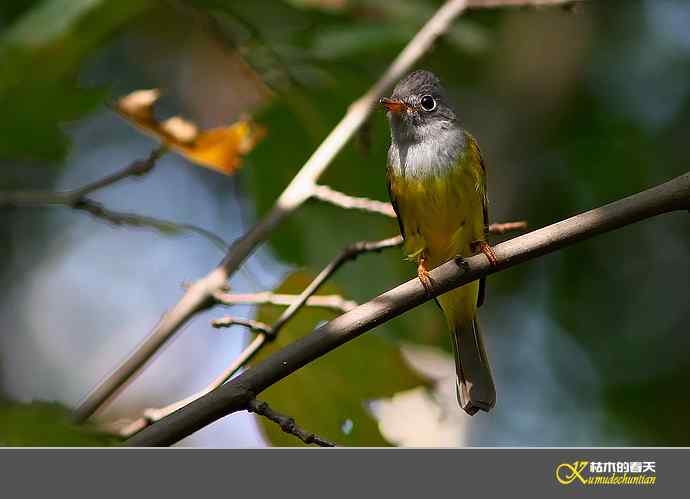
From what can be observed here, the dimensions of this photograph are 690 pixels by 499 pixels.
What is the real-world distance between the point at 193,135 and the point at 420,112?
1071mm

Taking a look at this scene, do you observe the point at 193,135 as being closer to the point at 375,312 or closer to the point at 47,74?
the point at 47,74

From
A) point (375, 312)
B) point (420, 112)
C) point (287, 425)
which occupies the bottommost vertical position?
point (287, 425)

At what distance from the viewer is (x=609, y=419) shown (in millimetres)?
5617

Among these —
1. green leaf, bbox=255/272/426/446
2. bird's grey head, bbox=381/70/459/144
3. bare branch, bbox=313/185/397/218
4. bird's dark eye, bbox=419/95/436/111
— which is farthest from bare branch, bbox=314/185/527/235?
bird's dark eye, bbox=419/95/436/111

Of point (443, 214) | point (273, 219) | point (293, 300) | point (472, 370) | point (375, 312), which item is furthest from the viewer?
point (472, 370)

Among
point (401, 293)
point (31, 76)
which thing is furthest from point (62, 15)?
point (401, 293)

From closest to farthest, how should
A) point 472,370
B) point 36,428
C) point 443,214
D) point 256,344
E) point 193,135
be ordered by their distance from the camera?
1. point 36,428
2. point 256,344
3. point 193,135
4. point 443,214
5. point 472,370

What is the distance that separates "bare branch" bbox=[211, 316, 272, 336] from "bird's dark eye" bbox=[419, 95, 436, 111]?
137 cm

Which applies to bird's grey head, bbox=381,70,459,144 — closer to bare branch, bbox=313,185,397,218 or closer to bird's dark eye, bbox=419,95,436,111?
bird's dark eye, bbox=419,95,436,111

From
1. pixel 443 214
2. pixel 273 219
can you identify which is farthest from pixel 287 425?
pixel 443 214

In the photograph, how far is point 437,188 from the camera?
3002mm

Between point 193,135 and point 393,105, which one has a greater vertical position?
point 393,105

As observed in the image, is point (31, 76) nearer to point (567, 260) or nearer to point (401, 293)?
point (401, 293)

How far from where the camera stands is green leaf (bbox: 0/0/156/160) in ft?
6.92
